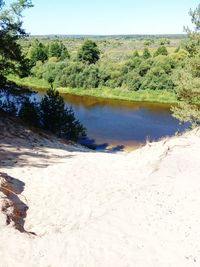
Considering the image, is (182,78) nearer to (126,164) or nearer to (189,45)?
(189,45)

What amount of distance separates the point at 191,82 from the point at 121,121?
73.3 ft

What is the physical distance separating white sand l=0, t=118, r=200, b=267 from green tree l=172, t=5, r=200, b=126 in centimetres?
885

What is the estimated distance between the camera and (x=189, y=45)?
25641 millimetres

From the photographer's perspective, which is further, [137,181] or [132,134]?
[132,134]

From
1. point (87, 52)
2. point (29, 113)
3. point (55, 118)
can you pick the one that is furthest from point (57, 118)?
point (87, 52)

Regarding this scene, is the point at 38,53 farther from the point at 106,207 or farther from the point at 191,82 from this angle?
the point at 106,207

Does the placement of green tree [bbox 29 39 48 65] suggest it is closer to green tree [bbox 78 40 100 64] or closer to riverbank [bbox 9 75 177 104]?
green tree [bbox 78 40 100 64]

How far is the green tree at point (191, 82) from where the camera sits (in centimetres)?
2459

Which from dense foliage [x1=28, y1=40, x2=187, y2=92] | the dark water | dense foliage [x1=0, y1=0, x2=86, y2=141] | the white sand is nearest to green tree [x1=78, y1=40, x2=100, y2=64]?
dense foliage [x1=28, y1=40, x2=187, y2=92]

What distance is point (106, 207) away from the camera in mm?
9922

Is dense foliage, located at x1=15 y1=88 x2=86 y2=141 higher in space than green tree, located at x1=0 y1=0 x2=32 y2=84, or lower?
lower

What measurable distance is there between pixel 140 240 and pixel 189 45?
19.6 metres

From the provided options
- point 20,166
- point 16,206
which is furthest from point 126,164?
point 16,206

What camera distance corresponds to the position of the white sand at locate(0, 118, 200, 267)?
24.4 feet
